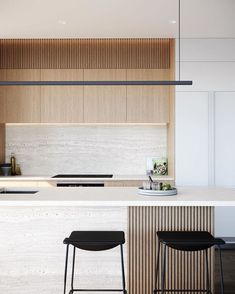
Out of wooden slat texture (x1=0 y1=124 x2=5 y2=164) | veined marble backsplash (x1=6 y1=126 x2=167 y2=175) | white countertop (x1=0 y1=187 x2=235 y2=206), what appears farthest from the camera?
veined marble backsplash (x1=6 y1=126 x2=167 y2=175)

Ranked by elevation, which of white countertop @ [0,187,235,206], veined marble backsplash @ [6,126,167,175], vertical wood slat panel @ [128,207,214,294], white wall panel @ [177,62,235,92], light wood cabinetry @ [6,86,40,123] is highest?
white wall panel @ [177,62,235,92]

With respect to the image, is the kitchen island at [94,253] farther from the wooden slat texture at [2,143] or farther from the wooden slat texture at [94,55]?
the wooden slat texture at [94,55]

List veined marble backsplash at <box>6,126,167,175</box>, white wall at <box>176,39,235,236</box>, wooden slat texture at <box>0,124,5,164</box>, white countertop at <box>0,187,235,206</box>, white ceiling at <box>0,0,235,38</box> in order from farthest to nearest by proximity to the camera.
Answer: veined marble backsplash at <box>6,126,167,175</box> < wooden slat texture at <box>0,124,5,164</box> < white wall at <box>176,39,235,236</box> < white ceiling at <box>0,0,235,38</box> < white countertop at <box>0,187,235,206</box>

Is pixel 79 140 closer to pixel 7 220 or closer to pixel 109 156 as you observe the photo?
pixel 109 156

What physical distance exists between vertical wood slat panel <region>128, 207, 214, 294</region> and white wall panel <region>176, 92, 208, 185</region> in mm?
1774

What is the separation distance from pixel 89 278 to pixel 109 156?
2.64 meters

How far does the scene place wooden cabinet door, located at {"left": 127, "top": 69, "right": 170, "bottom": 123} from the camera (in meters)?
5.03

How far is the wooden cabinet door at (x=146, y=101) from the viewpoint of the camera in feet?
16.5

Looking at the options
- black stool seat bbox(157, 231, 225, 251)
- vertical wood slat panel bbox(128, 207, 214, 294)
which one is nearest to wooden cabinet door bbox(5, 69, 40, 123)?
vertical wood slat panel bbox(128, 207, 214, 294)

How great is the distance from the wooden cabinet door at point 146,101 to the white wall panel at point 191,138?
0.34 m

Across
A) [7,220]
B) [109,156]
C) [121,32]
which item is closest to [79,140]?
[109,156]

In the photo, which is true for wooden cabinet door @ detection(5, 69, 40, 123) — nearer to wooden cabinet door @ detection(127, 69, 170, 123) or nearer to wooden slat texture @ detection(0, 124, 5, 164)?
wooden slat texture @ detection(0, 124, 5, 164)

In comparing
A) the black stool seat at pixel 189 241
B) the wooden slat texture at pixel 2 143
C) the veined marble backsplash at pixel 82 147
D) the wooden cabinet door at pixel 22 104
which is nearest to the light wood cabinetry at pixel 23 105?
the wooden cabinet door at pixel 22 104

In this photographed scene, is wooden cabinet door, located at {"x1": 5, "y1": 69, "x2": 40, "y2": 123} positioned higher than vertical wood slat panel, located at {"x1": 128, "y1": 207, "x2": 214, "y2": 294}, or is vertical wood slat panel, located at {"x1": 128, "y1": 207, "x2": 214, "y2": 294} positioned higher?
wooden cabinet door, located at {"x1": 5, "y1": 69, "x2": 40, "y2": 123}
